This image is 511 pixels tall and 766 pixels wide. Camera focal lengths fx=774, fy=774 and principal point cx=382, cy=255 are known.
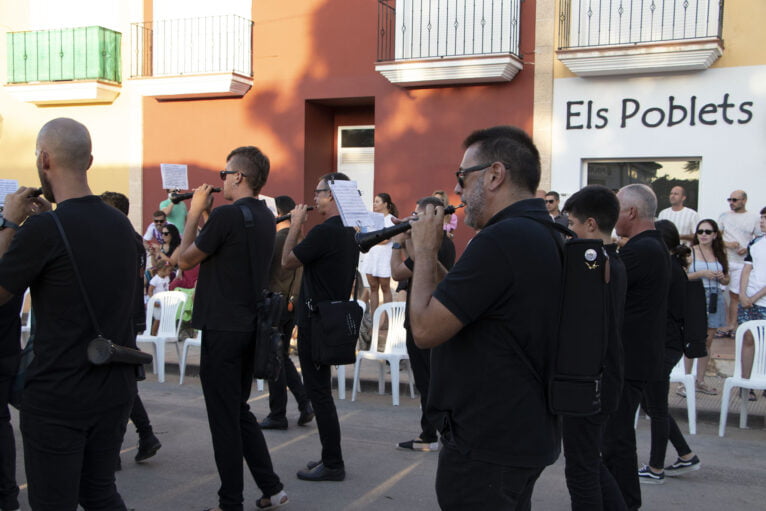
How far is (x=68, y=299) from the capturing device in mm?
3033

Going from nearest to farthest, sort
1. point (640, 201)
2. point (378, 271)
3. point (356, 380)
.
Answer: point (640, 201)
point (356, 380)
point (378, 271)

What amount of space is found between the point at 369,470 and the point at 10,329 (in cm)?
262

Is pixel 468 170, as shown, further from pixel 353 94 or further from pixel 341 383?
pixel 353 94

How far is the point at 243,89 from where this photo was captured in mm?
14812

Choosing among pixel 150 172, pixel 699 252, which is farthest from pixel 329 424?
pixel 150 172

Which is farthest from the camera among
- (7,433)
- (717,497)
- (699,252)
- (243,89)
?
(243,89)

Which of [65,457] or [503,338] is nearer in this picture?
[503,338]

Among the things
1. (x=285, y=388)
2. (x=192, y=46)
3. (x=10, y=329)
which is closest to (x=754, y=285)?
(x=285, y=388)

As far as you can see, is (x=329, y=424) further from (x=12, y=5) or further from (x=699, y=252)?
(x=12, y=5)

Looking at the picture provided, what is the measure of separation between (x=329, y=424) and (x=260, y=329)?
1140mm

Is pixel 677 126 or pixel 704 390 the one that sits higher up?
pixel 677 126

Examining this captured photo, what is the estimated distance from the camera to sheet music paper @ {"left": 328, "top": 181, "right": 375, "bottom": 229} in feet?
15.9

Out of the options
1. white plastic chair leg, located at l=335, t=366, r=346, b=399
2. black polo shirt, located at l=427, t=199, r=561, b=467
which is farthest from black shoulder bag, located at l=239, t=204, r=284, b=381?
white plastic chair leg, located at l=335, t=366, r=346, b=399

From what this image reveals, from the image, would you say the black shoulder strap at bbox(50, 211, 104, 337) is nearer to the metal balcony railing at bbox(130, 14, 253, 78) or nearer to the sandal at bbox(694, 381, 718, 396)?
the sandal at bbox(694, 381, 718, 396)
